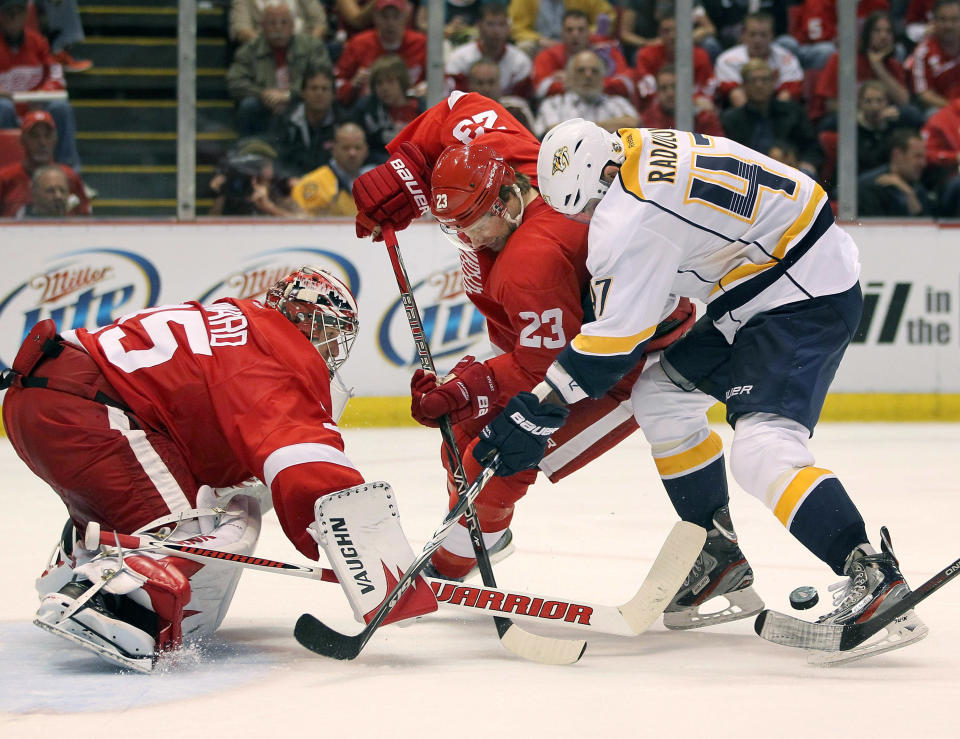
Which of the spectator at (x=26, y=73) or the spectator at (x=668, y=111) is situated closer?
the spectator at (x=26, y=73)

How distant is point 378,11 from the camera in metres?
6.62

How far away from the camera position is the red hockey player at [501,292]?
9.29 ft

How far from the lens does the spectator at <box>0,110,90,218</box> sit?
6.16m

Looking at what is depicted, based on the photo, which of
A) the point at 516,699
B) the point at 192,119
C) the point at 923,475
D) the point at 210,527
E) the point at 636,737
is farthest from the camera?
the point at 192,119

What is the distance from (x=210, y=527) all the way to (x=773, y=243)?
1.30 metres

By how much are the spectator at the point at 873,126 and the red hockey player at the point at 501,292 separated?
3644mm

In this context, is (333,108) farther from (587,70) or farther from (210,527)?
(210,527)

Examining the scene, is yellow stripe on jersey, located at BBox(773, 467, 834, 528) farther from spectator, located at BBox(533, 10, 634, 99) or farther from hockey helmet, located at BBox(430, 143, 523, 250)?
spectator, located at BBox(533, 10, 634, 99)

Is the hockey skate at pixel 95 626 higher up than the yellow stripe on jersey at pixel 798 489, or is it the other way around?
the yellow stripe on jersey at pixel 798 489

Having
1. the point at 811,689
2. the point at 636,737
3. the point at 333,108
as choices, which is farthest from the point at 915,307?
the point at 636,737

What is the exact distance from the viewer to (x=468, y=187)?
2828 mm

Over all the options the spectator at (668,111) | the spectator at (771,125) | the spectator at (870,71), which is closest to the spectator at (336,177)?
the spectator at (668,111)

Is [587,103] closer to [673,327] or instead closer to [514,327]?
[673,327]

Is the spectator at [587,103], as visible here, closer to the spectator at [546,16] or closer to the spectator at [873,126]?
the spectator at [546,16]
